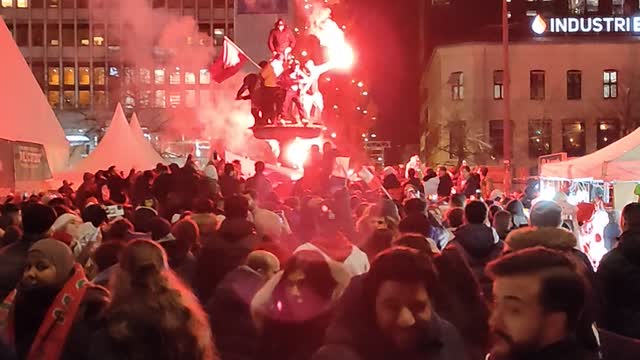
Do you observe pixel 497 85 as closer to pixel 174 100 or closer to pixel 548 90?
pixel 548 90

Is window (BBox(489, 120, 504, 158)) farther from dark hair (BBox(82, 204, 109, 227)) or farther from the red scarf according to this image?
the red scarf

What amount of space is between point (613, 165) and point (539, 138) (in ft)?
128

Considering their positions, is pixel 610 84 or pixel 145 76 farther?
pixel 145 76

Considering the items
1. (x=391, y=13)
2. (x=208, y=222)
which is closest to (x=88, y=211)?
(x=208, y=222)

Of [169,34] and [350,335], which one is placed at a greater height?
[169,34]

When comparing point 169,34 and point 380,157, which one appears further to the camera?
point 380,157

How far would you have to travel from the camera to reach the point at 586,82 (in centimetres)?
5331

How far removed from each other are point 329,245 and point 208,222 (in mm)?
1491

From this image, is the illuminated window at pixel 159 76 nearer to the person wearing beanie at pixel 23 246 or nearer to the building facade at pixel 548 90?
the building facade at pixel 548 90

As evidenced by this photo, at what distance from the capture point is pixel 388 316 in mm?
3188

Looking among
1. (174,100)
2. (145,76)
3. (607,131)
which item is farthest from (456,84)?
(145,76)

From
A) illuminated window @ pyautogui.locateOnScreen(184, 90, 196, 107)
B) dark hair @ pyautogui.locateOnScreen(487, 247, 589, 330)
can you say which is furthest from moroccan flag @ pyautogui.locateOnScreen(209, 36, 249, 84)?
illuminated window @ pyautogui.locateOnScreen(184, 90, 196, 107)

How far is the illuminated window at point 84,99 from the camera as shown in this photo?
7488cm

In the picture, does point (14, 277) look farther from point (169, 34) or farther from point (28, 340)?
point (169, 34)
